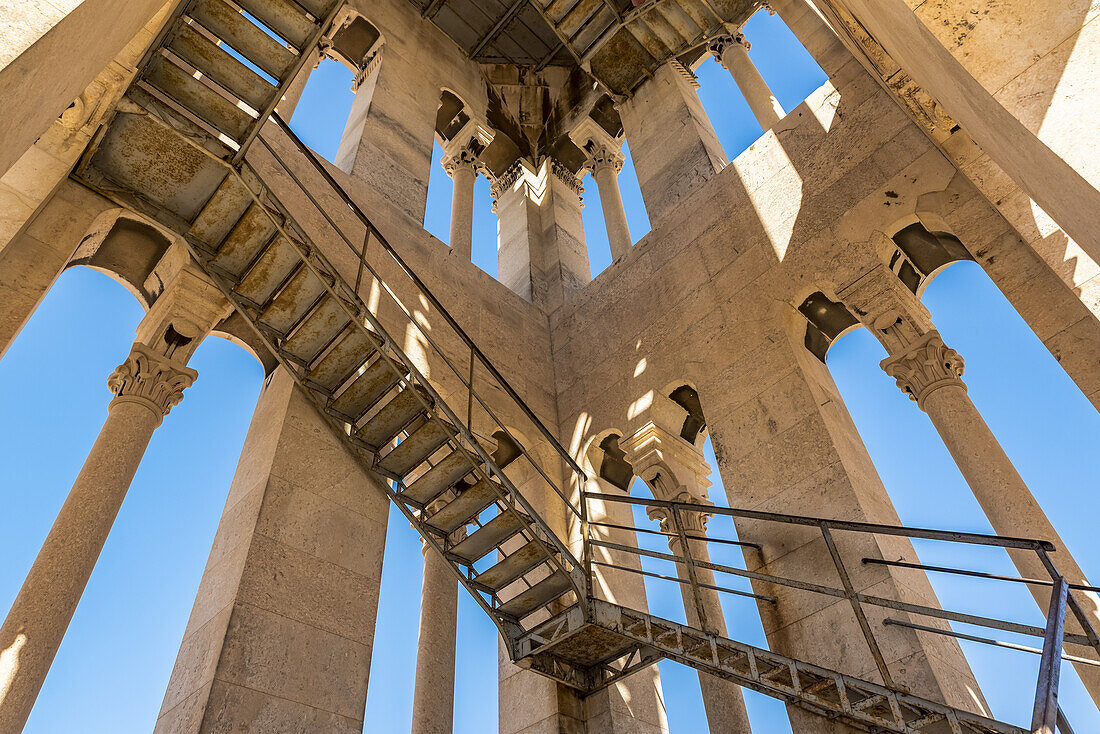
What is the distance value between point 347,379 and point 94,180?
286 cm

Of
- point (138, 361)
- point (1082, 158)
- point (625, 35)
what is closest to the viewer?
point (1082, 158)

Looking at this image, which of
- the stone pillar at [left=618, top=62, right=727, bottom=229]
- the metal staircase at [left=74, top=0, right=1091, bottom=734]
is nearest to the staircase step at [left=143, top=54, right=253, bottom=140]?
the metal staircase at [left=74, top=0, right=1091, bottom=734]

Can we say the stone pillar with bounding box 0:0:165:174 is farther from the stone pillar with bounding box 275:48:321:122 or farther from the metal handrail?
the stone pillar with bounding box 275:48:321:122

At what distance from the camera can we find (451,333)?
9.66 metres

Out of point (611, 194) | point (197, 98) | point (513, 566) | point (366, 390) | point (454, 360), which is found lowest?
point (513, 566)

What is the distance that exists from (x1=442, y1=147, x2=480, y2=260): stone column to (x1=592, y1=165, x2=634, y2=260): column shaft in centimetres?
263

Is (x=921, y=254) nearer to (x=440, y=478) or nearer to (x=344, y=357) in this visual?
(x=440, y=478)

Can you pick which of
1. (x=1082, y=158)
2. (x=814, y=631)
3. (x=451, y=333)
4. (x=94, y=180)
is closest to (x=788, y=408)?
(x=814, y=631)

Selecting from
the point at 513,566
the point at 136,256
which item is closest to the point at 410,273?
the point at 513,566

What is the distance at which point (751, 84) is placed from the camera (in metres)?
12.5

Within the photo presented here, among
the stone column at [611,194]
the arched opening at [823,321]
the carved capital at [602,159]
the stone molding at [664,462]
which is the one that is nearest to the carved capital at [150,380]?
the stone molding at [664,462]

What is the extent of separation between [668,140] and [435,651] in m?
9.13

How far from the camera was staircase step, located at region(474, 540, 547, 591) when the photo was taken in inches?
271

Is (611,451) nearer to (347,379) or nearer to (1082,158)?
(347,379)
